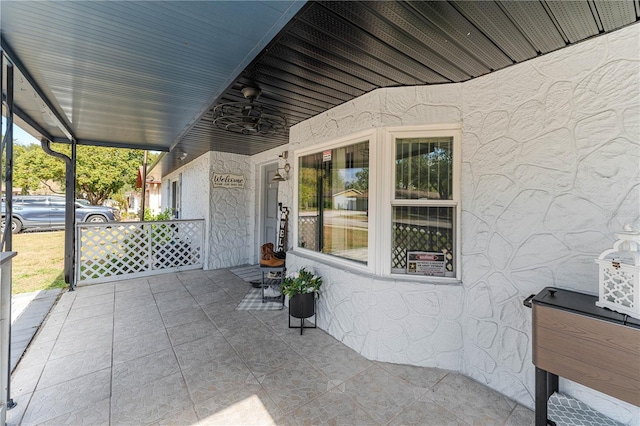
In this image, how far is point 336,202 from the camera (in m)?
3.22

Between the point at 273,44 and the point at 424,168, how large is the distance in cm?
170

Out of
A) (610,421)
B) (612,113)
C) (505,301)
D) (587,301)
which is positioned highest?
(612,113)

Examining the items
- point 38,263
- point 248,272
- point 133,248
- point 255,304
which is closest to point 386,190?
point 255,304

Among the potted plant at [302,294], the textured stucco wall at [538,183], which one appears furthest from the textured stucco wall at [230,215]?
the textured stucco wall at [538,183]

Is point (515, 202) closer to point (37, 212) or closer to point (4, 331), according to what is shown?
point (4, 331)

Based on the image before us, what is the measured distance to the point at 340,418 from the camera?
185 centimetres

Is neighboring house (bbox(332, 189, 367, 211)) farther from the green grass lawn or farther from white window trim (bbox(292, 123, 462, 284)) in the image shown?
the green grass lawn

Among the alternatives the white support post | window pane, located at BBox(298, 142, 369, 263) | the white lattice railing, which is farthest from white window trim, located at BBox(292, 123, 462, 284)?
the white lattice railing

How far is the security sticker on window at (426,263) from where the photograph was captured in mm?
2521

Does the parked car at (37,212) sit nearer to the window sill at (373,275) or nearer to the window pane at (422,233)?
the window sill at (373,275)

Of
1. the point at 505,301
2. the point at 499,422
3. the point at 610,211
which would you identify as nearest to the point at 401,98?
the point at 610,211

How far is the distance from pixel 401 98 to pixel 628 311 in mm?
2147

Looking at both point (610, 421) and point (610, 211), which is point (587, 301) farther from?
point (610, 421)

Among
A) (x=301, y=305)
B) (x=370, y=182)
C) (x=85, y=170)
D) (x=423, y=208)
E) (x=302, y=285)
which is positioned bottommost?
(x=301, y=305)
